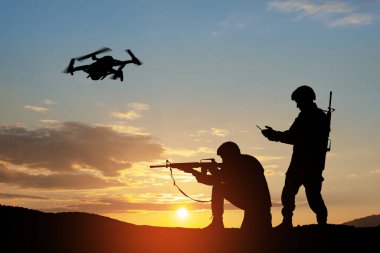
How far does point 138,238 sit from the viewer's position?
39.3 ft

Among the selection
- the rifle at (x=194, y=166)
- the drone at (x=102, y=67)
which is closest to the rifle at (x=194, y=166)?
the rifle at (x=194, y=166)

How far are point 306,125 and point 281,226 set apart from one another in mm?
2525

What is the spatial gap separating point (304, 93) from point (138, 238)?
5.32 metres

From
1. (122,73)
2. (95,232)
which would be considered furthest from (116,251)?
(122,73)

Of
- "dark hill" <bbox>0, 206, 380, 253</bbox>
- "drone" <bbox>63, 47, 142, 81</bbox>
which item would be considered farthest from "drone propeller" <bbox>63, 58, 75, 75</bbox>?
"dark hill" <bbox>0, 206, 380, 253</bbox>

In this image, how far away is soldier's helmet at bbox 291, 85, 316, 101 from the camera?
1186 cm

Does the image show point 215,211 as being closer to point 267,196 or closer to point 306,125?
point 267,196

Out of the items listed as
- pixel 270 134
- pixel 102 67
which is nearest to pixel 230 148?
pixel 270 134

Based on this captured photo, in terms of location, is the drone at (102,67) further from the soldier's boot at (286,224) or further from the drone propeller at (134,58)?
the soldier's boot at (286,224)

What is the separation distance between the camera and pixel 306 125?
11758 mm

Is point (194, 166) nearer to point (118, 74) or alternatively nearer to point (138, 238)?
point (138, 238)

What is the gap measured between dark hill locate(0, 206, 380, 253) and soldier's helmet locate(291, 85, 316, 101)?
3.21m

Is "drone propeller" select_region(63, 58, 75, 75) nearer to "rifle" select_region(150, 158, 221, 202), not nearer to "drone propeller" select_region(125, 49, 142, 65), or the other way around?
"drone propeller" select_region(125, 49, 142, 65)

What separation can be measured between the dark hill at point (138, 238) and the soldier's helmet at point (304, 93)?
3206 millimetres
